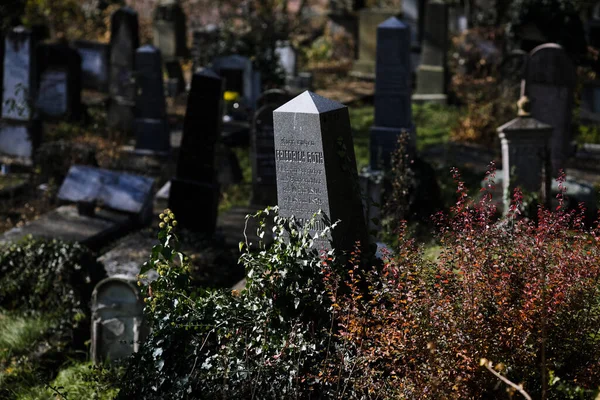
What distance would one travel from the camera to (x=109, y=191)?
10234 mm

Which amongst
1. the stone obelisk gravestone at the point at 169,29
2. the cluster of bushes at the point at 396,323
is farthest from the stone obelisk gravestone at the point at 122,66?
the cluster of bushes at the point at 396,323

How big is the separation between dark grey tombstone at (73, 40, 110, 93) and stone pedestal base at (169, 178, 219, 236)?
7.76 meters

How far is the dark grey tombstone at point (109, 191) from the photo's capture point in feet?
33.3

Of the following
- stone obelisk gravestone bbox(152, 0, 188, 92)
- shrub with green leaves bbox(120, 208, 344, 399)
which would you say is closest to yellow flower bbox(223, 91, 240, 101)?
stone obelisk gravestone bbox(152, 0, 188, 92)

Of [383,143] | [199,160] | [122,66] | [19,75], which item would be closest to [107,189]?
[199,160]

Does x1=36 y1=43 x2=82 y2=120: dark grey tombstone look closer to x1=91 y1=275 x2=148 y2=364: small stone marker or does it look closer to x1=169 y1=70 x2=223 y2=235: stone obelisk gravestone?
x1=169 y1=70 x2=223 y2=235: stone obelisk gravestone

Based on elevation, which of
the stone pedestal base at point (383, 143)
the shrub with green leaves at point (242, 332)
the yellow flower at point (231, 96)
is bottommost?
the shrub with green leaves at point (242, 332)

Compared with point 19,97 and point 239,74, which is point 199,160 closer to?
point 19,97

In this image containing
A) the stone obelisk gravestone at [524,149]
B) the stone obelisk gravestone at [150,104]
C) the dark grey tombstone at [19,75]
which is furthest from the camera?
the stone obelisk gravestone at [150,104]

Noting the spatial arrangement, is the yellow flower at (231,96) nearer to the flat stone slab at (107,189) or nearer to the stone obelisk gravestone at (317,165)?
the flat stone slab at (107,189)

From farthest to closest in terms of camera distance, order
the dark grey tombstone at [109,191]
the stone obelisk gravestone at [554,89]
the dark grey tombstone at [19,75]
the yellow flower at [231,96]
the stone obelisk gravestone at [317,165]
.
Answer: the yellow flower at [231,96]
the dark grey tombstone at [19,75]
the stone obelisk gravestone at [554,89]
the dark grey tombstone at [109,191]
the stone obelisk gravestone at [317,165]

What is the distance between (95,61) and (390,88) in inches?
308

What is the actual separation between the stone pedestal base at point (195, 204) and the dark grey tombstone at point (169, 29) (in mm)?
10751

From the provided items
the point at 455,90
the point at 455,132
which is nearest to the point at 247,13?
the point at 455,90
